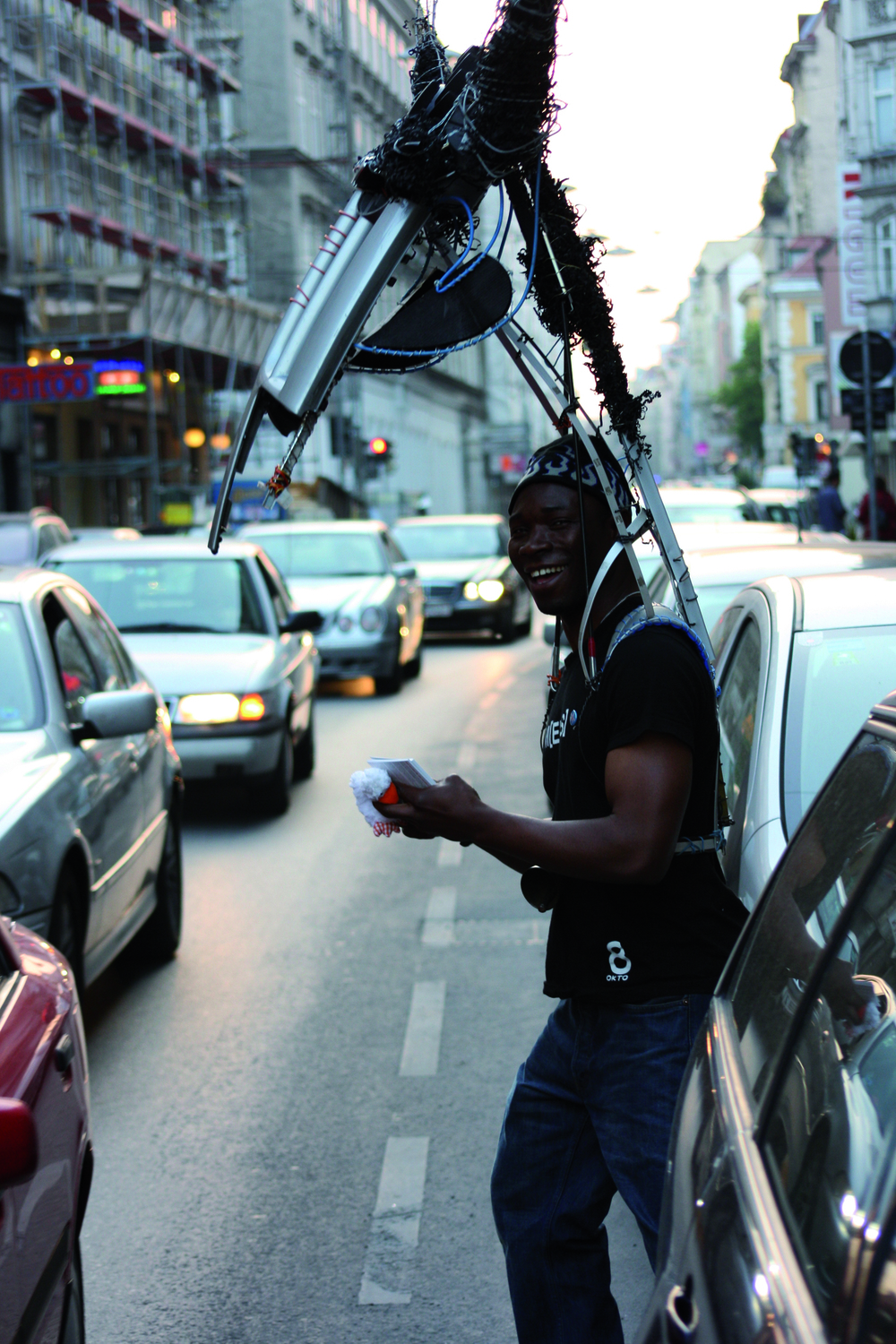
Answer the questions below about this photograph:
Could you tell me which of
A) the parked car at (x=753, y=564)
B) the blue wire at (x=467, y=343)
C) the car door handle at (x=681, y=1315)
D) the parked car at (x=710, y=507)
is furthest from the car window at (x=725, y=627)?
the parked car at (x=710, y=507)

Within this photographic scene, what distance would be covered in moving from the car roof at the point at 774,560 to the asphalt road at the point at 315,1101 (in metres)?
1.73

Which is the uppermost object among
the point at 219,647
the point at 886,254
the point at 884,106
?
the point at 884,106

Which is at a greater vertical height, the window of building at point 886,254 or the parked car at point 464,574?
the window of building at point 886,254

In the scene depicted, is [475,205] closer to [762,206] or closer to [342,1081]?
[342,1081]

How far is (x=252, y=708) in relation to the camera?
407 inches

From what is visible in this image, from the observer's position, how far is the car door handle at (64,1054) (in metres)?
2.97

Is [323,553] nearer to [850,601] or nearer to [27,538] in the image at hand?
[27,538]

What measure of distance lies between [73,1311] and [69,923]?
7.75 feet

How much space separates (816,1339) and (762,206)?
344 ft

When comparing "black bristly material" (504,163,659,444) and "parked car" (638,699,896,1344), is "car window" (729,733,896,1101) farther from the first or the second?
"black bristly material" (504,163,659,444)

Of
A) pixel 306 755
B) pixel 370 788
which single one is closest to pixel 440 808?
pixel 370 788

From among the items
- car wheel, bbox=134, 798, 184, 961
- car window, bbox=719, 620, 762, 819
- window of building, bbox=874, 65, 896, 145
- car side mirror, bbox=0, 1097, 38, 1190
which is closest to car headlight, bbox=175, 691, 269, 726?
car wheel, bbox=134, 798, 184, 961

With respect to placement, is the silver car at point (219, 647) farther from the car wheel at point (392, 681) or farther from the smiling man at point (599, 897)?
the smiling man at point (599, 897)

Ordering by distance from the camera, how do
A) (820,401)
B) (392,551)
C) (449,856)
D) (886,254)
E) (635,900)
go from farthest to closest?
(820,401) → (886,254) → (392,551) → (449,856) → (635,900)
